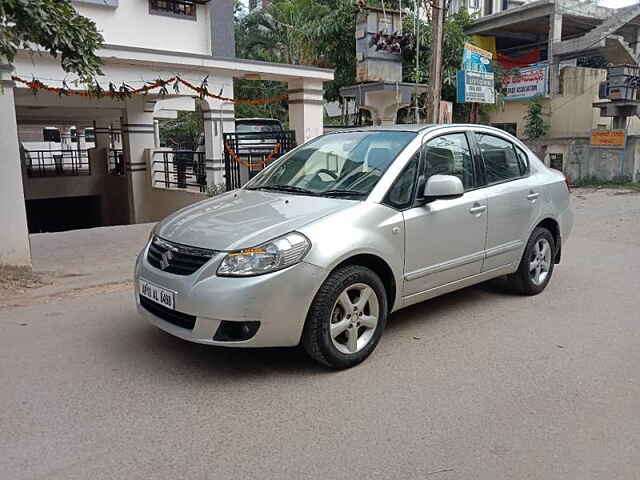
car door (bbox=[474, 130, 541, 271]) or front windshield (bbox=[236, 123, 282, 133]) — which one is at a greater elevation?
front windshield (bbox=[236, 123, 282, 133])

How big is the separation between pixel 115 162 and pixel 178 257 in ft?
54.6

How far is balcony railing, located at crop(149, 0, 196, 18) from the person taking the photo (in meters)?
13.5

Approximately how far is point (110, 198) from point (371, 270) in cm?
1614

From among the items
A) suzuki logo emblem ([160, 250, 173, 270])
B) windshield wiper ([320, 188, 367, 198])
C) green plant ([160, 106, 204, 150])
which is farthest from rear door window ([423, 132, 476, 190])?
green plant ([160, 106, 204, 150])

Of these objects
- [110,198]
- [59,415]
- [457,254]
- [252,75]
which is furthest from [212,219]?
[110,198]

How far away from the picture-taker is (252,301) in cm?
362

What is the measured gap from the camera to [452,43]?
63.3 feet

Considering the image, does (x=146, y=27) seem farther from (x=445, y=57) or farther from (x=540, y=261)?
(x=540, y=261)

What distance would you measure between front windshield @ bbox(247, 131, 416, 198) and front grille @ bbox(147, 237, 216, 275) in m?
1.13

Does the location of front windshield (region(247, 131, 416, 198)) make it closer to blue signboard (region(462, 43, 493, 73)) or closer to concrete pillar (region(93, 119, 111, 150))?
blue signboard (region(462, 43, 493, 73))

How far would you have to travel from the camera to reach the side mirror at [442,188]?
444 cm

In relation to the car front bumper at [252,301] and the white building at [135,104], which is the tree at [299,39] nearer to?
the white building at [135,104]

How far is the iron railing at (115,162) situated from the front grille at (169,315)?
580 inches

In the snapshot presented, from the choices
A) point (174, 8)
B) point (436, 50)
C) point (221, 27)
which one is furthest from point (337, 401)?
point (221, 27)
